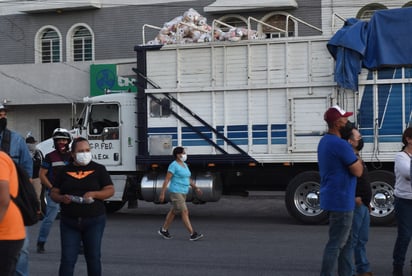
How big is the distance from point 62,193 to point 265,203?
1269cm

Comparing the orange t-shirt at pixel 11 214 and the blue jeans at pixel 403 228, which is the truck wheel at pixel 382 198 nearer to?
the blue jeans at pixel 403 228

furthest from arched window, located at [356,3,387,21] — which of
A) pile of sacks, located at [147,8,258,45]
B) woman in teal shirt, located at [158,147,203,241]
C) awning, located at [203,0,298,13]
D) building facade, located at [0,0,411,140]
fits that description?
woman in teal shirt, located at [158,147,203,241]

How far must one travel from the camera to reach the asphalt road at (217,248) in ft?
31.3

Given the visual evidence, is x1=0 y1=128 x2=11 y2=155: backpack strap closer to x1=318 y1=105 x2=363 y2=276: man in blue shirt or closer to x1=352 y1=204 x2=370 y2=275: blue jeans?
x1=318 y1=105 x2=363 y2=276: man in blue shirt

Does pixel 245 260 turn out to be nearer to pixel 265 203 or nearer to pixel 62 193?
pixel 62 193

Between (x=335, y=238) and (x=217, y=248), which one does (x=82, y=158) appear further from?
(x=217, y=248)

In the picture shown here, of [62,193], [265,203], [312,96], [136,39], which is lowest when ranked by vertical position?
[265,203]

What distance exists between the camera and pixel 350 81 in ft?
45.1

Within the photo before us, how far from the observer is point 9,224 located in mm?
5406

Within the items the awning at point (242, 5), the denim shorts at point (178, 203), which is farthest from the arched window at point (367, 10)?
the denim shorts at point (178, 203)

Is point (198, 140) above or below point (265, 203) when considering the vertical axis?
above

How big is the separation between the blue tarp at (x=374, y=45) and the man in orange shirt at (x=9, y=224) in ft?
30.5

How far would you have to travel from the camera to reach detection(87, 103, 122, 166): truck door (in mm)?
15922

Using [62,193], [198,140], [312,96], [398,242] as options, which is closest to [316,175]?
[312,96]
